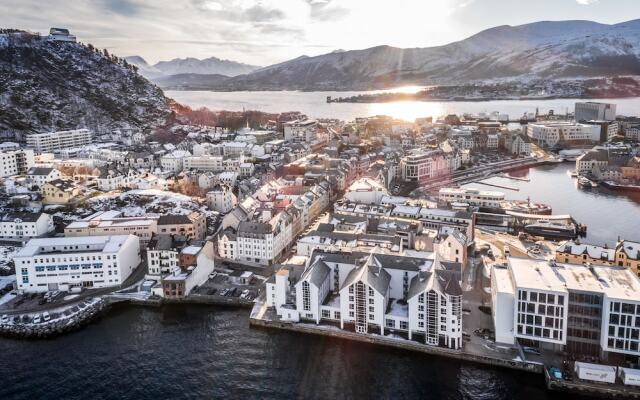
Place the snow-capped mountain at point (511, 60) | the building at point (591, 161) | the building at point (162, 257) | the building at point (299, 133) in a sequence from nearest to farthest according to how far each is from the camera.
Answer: the building at point (162, 257) < the building at point (591, 161) < the building at point (299, 133) < the snow-capped mountain at point (511, 60)

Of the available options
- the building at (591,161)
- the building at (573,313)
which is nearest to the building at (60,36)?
the building at (591,161)

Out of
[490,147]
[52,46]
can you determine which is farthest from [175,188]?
[52,46]

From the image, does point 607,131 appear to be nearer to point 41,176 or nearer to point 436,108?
point 436,108

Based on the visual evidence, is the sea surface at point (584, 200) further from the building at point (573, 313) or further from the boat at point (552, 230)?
the building at point (573, 313)

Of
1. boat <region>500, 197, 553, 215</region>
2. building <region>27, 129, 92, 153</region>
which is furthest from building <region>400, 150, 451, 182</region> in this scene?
building <region>27, 129, 92, 153</region>

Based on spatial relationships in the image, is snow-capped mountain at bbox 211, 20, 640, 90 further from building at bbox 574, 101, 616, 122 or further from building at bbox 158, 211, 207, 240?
building at bbox 158, 211, 207, 240

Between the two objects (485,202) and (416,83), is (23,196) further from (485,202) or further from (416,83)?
(416,83)
